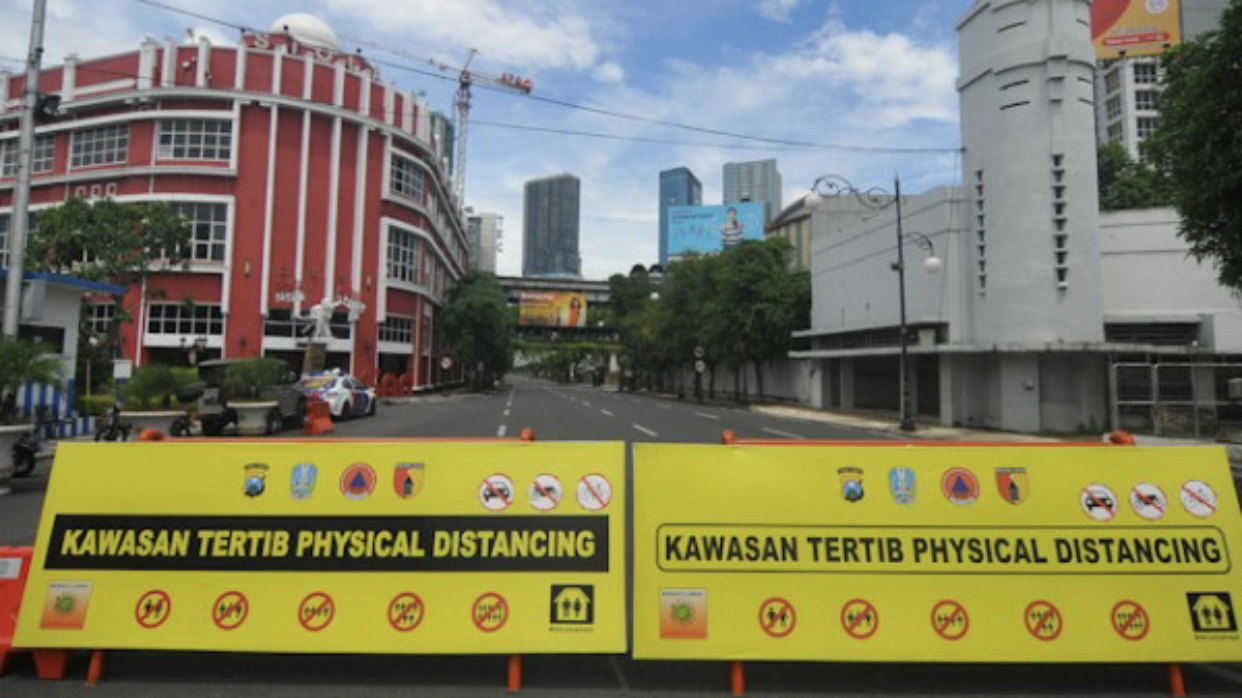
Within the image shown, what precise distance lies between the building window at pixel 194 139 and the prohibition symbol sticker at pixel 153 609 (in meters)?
38.0

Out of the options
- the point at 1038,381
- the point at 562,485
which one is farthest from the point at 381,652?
the point at 1038,381

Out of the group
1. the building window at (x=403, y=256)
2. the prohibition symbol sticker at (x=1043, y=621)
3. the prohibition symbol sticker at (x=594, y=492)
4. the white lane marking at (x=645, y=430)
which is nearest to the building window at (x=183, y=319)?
the building window at (x=403, y=256)

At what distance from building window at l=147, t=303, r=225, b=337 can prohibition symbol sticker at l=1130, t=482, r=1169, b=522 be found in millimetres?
38842

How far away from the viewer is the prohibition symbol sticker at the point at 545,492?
11.9 feet

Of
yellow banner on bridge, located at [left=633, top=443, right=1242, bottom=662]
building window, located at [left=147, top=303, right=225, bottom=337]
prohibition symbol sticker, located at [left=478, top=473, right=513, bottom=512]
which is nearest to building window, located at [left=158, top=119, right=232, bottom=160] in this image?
building window, located at [left=147, top=303, right=225, bottom=337]

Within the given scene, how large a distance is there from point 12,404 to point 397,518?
8.72 meters

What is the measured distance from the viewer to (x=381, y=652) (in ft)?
11.1

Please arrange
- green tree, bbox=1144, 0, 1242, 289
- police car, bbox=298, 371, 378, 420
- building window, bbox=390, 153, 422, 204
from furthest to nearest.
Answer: building window, bbox=390, 153, 422, 204, police car, bbox=298, 371, 378, 420, green tree, bbox=1144, 0, 1242, 289

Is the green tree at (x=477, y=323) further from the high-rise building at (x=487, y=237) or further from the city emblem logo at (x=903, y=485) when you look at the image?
the high-rise building at (x=487, y=237)

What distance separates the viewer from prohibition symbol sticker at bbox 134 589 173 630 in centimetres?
351

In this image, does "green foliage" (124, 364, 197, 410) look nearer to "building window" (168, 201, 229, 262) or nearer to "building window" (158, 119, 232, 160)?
"building window" (168, 201, 229, 262)

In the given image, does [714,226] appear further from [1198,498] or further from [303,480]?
[303,480]

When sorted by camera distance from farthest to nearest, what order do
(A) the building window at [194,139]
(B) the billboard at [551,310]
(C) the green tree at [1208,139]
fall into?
1. (B) the billboard at [551,310]
2. (A) the building window at [194,139]
3. (C) the green tree at [1208,139]

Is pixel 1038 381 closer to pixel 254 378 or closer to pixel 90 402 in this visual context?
pixel 254 378
